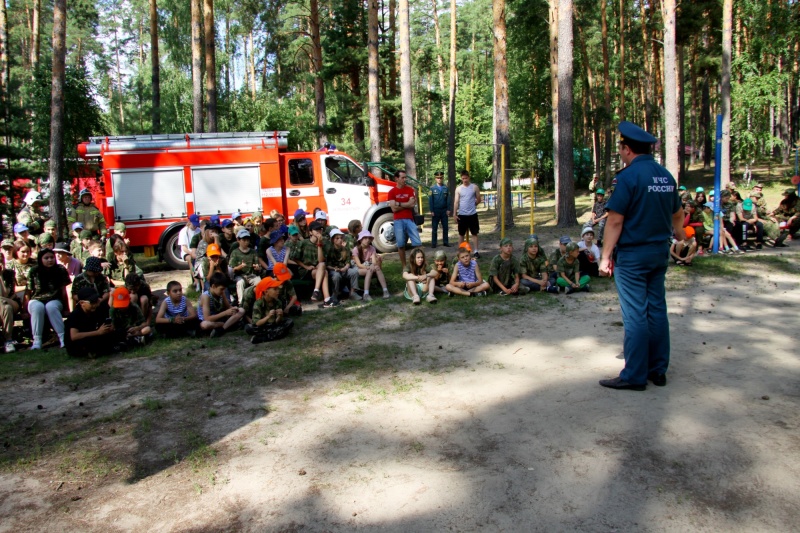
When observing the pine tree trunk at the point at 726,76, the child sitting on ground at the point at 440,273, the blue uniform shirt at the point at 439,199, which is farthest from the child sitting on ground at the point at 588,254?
the pine tree trunk at the point at 726,76

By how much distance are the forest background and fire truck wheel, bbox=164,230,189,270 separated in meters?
2.92

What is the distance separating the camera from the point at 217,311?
340 inches

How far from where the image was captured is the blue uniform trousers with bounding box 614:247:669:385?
200 inches

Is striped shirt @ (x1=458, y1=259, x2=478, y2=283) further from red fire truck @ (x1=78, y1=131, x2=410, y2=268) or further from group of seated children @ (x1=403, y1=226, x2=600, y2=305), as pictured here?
red fire truck @ (x1=78, y1=131, x2=410, y2=268)

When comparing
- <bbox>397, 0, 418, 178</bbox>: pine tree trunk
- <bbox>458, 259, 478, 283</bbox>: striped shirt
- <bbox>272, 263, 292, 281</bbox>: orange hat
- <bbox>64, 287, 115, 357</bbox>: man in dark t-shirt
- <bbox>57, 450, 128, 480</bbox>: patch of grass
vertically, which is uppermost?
<bbox>397, 0, 418, 178</bbox>: pine tree trunk

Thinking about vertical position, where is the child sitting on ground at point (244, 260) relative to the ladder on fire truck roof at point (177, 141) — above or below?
below

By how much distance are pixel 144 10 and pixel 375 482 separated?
5198 centimetres

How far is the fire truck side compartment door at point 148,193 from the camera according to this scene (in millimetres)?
14117

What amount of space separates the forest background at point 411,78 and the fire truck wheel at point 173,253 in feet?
9.58

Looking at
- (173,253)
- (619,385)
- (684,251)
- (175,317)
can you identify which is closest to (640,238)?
(619,385)

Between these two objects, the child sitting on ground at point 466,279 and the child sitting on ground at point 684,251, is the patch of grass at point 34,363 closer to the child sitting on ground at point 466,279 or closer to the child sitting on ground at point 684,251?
the child sitting on ground at point 466,279

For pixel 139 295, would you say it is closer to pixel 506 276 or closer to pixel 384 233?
pixel 506 276

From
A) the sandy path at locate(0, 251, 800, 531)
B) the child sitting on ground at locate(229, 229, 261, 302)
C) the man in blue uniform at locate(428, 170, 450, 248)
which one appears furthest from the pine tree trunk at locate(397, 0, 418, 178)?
the sandy path at locate(0, 251, 800, 531)

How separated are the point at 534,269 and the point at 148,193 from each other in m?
9.14
